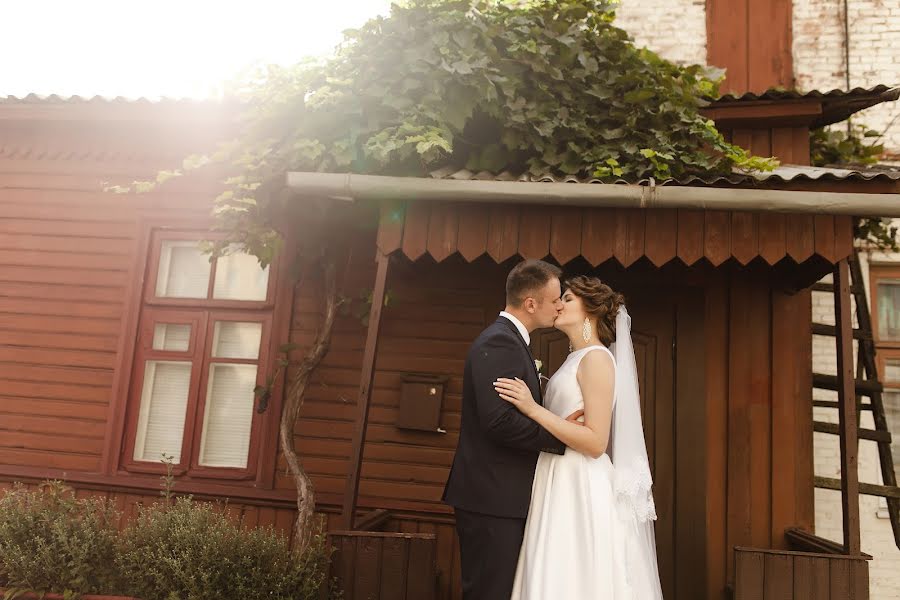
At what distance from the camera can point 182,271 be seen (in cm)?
645

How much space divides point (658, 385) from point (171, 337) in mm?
4397

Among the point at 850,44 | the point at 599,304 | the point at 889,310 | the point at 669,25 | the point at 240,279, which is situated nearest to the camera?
the point at 599,304

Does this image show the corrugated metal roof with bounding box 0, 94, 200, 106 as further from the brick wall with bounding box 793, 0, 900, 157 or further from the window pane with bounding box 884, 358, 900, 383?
the window pane with bounding box 884, 358, 900, 383

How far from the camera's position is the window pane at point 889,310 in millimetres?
6461

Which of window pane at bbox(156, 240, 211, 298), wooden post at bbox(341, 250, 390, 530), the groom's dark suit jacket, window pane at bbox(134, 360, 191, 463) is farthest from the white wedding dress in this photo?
window pane at bbox(156, 240, 211, 298)

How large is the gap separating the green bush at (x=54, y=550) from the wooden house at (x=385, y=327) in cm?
119

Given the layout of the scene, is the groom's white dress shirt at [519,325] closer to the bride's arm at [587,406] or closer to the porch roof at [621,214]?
the bride's arm at [587,406]

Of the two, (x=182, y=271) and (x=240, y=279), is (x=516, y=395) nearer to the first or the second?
(x=240, y=279)

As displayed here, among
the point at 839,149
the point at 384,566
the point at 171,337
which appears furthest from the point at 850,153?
the point at 171,337

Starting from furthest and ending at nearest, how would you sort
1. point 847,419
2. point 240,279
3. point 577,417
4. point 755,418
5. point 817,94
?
point 240,279
point 817,94
point 755,418
point 847,419
point 577,417

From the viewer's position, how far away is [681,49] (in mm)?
7352

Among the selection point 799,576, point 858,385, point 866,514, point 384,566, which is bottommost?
point 384,566

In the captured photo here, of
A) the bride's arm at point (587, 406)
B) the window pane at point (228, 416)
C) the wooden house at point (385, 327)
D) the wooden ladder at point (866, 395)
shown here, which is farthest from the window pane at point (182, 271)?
the wooden ladder at point (866, 395)

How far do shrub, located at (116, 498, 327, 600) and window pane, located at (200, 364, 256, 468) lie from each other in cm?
141
